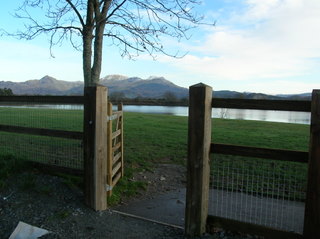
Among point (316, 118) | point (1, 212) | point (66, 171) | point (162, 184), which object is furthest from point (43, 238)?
point (316, 118)

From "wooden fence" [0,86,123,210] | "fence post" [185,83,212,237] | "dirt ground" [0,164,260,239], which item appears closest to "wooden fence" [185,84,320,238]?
"fence post" [185,83,212,237]

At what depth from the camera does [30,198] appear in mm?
5062

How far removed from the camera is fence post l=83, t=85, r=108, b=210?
4891mm

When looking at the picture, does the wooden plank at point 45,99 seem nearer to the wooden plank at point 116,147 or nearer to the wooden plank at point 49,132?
the wooden plank at point 49,132

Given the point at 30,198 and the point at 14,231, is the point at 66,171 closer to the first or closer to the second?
the point at 30,198

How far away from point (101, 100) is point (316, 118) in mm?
3100

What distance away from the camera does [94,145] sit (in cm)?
491

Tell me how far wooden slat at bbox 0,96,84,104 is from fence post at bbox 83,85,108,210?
1.27 feet

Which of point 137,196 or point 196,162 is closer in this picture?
point 196,162

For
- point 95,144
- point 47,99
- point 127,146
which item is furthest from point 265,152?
point 127,146

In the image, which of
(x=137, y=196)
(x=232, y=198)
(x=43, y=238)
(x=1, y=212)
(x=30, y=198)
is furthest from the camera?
(x=137, y=196)

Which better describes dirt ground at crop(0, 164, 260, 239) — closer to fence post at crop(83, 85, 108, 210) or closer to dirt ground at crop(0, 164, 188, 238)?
dirt ground at crop(0, 164, 188, 238)

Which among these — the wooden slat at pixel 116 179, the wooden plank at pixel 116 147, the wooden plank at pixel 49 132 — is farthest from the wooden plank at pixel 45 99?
the wooden slat at pixel 116 179

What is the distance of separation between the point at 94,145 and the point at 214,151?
194cm
